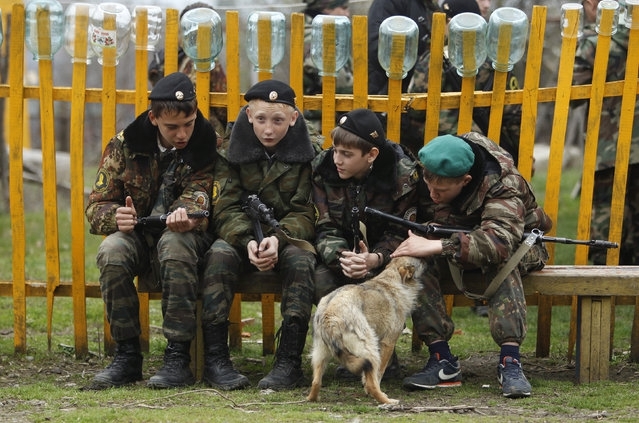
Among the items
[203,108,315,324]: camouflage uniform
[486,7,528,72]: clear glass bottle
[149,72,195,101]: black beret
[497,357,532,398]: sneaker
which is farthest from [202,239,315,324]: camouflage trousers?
[486,7,528,72]: clear glass bottle

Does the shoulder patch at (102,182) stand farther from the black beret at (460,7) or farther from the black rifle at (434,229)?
the black beret at (460,7)

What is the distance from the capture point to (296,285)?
19.5ft

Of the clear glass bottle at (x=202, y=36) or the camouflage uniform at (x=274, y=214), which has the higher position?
the clear glass bottle at (x=202, y=36)

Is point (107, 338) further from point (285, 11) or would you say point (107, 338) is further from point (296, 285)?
point (285, 11)

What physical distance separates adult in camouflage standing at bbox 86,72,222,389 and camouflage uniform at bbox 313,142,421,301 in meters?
0.65

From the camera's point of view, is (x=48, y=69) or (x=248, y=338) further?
(x=248, y=338)

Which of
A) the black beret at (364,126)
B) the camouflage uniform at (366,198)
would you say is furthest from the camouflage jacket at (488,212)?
the black beret at (364,126)

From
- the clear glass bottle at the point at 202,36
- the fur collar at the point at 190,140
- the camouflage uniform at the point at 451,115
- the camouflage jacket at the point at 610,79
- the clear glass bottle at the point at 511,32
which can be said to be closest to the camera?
the fur collar at the point at 190,140

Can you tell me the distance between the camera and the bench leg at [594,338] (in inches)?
236

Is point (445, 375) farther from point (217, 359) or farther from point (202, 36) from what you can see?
point (202, 36)

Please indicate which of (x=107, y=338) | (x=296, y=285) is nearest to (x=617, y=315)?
(x=296, y=285)

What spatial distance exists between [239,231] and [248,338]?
5.91 ft

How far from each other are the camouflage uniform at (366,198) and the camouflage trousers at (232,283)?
0.46 feet

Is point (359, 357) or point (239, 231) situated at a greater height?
point (239, 231)
